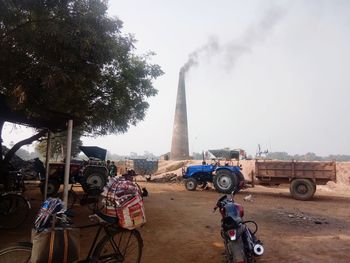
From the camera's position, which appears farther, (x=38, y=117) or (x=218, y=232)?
(x=38, y=117)

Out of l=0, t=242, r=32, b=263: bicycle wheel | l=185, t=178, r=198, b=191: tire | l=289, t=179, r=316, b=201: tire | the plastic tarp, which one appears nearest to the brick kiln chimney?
the plastic tarp

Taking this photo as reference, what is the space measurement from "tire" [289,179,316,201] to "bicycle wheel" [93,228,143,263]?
37.7 feet

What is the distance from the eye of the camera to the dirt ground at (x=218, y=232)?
6406 millimetres

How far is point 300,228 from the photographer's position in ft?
29.1

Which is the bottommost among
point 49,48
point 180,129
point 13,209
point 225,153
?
point 13,209

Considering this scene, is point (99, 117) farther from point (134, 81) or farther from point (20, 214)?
point (20, 214)

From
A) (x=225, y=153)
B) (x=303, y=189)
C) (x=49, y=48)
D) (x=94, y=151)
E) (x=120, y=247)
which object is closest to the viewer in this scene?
(x=120, y=247)

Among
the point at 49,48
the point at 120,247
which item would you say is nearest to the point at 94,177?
the point at 49,48

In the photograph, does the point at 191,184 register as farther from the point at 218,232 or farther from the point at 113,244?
the point at 113,244

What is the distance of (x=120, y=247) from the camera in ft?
16.0

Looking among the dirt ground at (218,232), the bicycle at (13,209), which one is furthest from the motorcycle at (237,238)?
the bicycle at (13,209)

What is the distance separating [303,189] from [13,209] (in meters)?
11.8

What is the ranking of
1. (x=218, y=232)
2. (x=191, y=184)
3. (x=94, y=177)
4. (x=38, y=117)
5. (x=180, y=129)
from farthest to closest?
(x=180, y=129) → (x=191, y=184) → (x=94, y=177) → (x=38, y=117) → (x=218, y=232)

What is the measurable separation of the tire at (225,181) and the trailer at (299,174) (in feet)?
4.00
